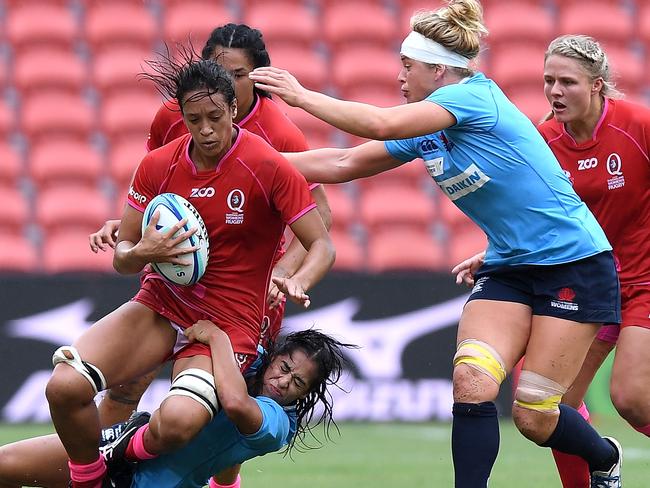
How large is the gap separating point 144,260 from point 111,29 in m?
7.86

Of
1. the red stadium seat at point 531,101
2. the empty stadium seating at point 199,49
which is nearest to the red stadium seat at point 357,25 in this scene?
the empty stadium seating at point 199,49

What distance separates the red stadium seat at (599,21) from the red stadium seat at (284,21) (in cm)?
257

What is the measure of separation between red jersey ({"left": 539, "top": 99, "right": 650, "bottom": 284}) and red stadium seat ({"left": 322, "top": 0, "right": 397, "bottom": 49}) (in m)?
6.87

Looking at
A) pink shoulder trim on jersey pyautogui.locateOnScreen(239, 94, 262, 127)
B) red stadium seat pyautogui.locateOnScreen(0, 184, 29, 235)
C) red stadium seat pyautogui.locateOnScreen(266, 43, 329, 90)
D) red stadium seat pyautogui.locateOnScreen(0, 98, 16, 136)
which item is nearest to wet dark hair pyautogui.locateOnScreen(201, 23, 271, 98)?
pink shoulder trim on jersey pyautogui.locateOnScreen(239, 94, 262, 127)

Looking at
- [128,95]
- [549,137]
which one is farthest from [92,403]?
[128,95]

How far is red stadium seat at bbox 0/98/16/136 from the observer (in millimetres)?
11734

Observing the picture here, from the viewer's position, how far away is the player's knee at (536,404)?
5.13 m

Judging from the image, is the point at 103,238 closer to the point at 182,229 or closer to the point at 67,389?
the point at 182,229

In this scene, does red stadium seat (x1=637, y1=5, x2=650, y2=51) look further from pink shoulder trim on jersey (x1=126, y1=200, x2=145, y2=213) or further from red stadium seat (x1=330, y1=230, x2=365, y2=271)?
pink shoulder trim on jersey (x1=126, y1=200, x2=145, y2=213)

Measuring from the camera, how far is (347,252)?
10859mm

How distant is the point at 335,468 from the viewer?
7.59 metres

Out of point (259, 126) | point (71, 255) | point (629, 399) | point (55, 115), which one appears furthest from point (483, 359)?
point (55, 115)

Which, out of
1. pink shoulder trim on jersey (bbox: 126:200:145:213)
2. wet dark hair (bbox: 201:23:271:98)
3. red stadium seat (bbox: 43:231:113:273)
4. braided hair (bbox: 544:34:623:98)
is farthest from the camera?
red stadium seat (bbox: 43:231:113:273)

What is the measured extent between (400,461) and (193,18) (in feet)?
19.9
